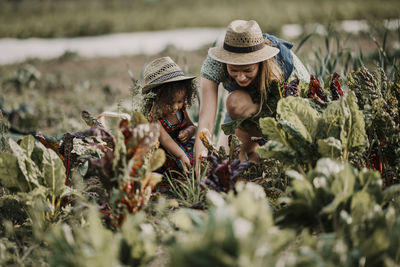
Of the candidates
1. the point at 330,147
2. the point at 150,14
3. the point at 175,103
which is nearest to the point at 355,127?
the point at 330,147

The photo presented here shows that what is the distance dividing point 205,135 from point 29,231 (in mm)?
900

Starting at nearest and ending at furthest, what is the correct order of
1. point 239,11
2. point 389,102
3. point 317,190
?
1. point 317,190
2. point 389,102
3. point 239,11

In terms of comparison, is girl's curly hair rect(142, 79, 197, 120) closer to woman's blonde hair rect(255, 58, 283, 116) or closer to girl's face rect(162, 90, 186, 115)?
girl's face rect(162, 90, 186, 115)

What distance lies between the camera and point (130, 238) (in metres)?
1.14

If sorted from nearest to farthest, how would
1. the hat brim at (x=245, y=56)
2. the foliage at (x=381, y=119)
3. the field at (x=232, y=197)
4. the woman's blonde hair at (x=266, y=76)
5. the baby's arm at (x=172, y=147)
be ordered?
the field at (x=232, y=197), the foliage at (x=381, y=119), the hat brim at (x=245, y=56), the woman's blonde hair at (x=266, y=76), the baby's arm at (x=172, y=147)

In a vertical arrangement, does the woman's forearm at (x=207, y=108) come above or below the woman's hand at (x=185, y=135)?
above

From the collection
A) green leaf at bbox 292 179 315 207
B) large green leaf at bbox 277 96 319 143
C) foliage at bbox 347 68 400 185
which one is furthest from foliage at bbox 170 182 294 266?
foliage at bbox 347 68 400 185

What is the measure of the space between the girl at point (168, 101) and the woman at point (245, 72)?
0.13m

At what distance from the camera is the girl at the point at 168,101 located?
2.15 meters

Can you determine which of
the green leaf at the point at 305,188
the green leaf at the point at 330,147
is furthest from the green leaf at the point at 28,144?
the green leaf at the point at 330,147

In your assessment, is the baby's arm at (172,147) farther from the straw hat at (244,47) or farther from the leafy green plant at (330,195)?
the leafy green plant at (330,195)

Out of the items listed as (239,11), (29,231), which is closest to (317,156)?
(29,231)

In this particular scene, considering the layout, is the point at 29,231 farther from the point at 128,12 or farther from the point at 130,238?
the point at 128,12

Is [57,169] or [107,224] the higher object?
[57,169]
